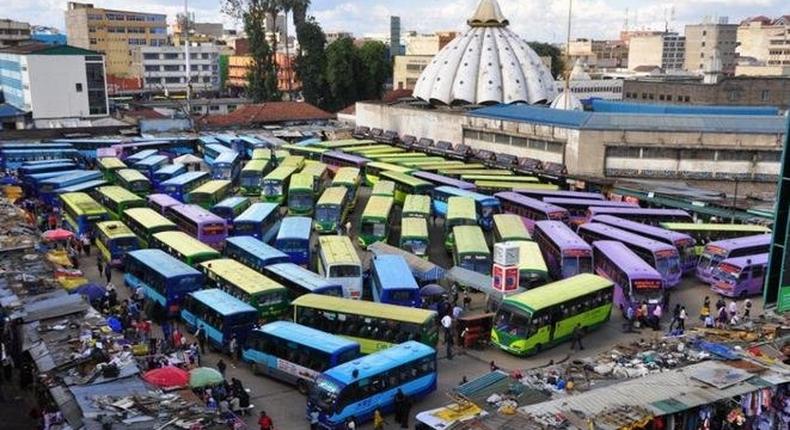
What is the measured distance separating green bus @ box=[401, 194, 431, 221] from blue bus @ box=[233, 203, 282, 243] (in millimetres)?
6008

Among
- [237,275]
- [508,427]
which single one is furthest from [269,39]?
[508,427]

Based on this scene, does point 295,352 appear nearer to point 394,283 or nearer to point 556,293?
point 394,283

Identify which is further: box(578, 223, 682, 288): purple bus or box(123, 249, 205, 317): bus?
box(578, 223, 682, 288): purple bus

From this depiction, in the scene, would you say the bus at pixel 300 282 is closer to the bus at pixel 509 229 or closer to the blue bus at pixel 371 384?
the blue bus at pixel 371 384

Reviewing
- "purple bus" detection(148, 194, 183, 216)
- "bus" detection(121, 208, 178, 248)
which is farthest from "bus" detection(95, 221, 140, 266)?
"purple bus" detection(148, 194, 183, 216)

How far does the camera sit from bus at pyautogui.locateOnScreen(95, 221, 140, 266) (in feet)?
96.2

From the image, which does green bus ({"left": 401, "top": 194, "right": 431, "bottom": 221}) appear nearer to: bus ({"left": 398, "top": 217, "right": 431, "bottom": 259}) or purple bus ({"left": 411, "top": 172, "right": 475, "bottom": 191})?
bus ({"left": 398, "top": 217, "right": 431, "bottom": 259})

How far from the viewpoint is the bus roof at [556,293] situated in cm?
2148

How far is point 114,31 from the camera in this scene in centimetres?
9975

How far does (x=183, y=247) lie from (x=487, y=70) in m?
44.7

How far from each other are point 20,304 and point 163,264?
546cm

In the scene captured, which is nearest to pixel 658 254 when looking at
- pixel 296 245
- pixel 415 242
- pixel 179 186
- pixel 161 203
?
pixel 415 242

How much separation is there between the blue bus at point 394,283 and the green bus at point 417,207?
7.41 m

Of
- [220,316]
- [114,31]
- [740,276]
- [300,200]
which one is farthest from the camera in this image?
[114,31]
